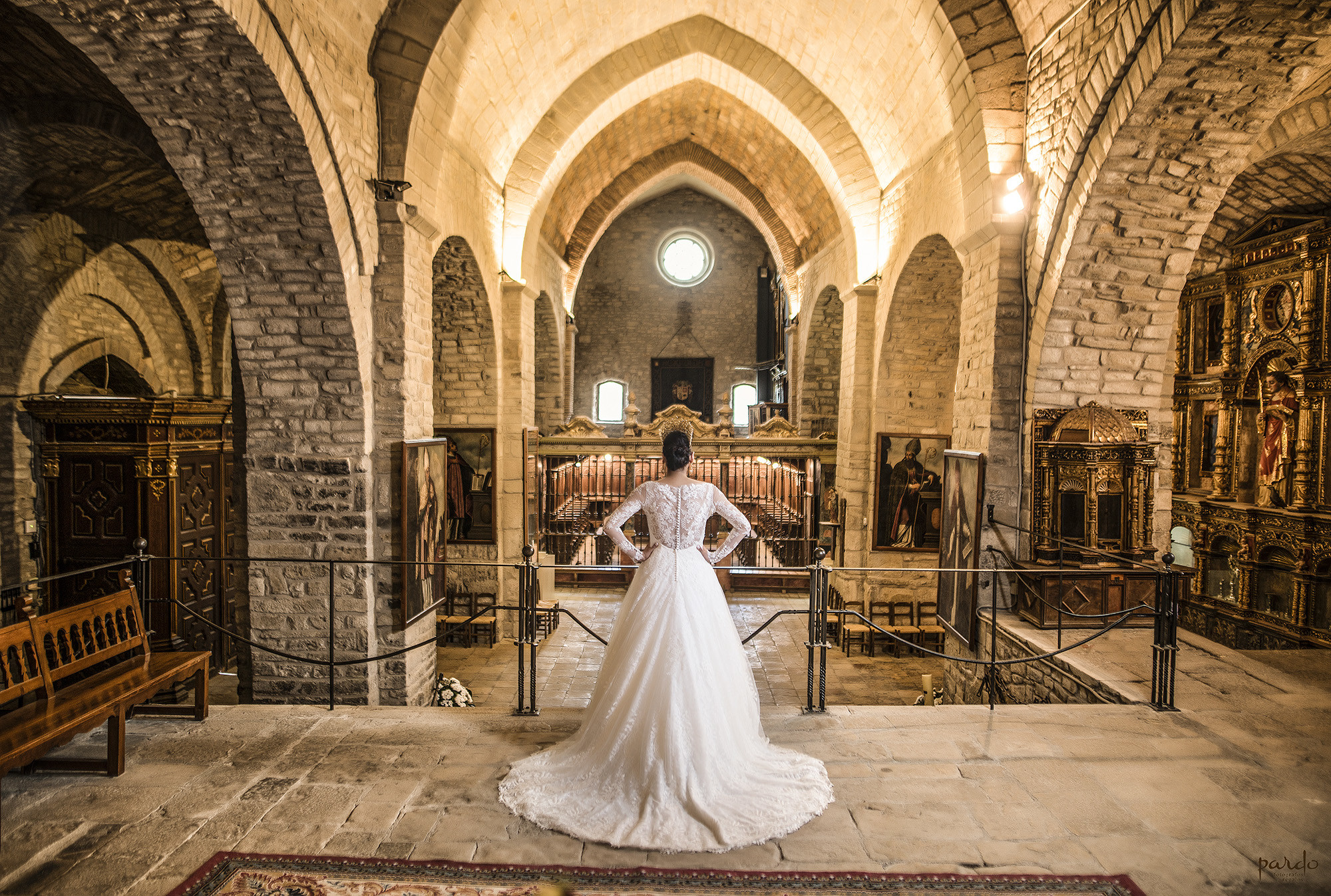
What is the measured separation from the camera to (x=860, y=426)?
9.02 m

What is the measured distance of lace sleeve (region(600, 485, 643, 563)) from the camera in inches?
126

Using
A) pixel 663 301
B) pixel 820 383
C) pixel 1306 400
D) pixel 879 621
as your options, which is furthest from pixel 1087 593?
pixel 663 301

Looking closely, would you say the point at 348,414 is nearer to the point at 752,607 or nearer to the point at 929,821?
the point at 929,821

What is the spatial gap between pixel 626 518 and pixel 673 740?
3.23ft

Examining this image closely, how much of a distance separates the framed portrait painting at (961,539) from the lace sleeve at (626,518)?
345 cm

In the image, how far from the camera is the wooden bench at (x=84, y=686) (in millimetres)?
2777

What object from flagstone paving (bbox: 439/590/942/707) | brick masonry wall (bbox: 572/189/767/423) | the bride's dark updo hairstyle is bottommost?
flagstone paving (bbox: 439/590/942/707)

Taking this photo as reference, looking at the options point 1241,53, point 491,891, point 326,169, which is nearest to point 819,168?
point 1241,53

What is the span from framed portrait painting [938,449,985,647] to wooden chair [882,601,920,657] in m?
1.39

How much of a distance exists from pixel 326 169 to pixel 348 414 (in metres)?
1.77

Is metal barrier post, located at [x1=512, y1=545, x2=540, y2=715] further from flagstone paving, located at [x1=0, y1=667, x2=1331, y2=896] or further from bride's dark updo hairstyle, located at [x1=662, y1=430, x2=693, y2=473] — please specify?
bride's dark updo hairstyle, located at [x1=662, y1=430, x2=693, y2=473]

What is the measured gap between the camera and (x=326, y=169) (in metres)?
4.85

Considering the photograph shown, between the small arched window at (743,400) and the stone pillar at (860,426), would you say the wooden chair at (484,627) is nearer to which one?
the stone pillar at (860,426)

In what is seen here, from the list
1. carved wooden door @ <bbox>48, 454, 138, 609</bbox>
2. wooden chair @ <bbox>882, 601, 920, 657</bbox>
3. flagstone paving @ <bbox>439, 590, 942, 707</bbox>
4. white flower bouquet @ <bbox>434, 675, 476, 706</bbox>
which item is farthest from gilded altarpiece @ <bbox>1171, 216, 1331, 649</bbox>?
carved wooden door @ <bbox>48, 454, 138, 609</bbox>
